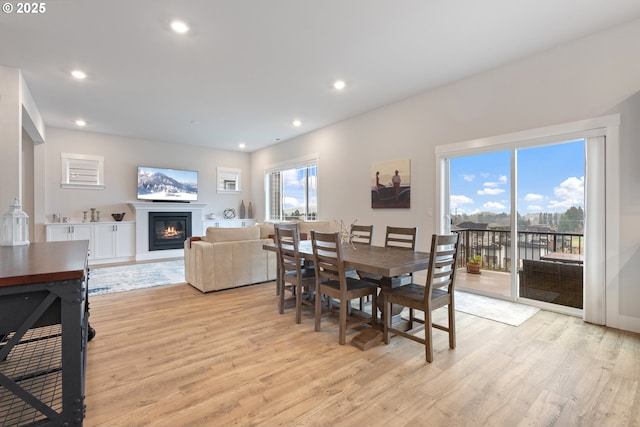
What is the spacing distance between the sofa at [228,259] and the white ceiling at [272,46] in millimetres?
2201

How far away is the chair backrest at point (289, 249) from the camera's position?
3.11 meters

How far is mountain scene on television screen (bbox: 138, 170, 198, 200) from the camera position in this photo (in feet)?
24.2

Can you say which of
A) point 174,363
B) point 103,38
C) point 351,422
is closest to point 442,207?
point 351,422

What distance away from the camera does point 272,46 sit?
3.26 meters

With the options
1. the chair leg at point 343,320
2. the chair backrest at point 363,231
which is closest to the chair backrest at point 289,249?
the chair leg at point 343,320

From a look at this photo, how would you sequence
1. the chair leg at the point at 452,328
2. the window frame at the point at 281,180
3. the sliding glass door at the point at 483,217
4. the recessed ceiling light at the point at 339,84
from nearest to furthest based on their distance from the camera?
the chair leg at the point at 452,328 → the sliding glass door at the point at 483,217 → the recessed ceiling light at the point at 339,84 → the window frame at the point at 281,180

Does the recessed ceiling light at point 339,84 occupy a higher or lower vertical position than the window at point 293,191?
higher

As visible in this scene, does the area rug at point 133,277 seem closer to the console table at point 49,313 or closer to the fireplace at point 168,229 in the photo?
the fireplace at point 168,229

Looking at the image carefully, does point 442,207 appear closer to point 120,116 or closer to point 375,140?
point 375,140

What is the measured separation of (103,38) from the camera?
121 inches

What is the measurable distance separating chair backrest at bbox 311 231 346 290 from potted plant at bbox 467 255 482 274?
2715mm

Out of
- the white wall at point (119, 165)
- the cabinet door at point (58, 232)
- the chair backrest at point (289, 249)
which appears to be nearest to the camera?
the chair backrest at point (289, 249)

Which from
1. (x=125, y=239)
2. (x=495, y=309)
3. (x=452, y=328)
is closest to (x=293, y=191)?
(x=125, y=239)

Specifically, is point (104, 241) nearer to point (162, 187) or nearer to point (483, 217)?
point (162, 187)
